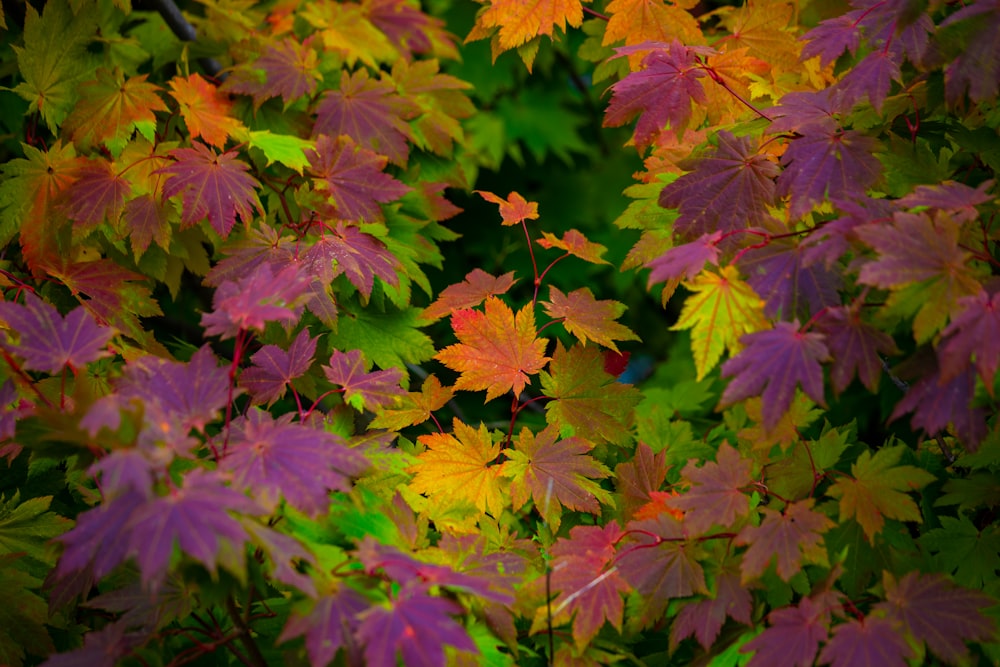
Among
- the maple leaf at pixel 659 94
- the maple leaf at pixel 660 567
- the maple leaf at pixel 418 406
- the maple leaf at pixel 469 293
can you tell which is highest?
the maple leaf at pixel 659 94

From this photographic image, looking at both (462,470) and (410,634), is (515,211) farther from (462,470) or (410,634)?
(410,634)

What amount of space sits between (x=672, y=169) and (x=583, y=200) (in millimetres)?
2020

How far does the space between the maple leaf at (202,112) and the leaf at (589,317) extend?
3.34 ft

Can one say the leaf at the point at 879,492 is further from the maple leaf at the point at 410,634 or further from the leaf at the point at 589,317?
the maple leaf at the point at 410,634

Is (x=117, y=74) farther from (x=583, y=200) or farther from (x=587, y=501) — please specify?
(x=583, y=200)

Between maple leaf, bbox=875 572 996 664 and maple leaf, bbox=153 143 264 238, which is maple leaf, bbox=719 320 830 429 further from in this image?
maple leaf, bbox=153 143 264 238

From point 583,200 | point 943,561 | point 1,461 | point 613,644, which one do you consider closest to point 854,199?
point 943,561

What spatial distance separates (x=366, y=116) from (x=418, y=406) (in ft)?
3.02

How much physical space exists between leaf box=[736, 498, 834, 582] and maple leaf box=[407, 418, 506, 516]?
574mm

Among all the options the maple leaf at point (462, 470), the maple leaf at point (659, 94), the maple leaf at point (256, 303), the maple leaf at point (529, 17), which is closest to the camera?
the maple leaf at point (256, 303)

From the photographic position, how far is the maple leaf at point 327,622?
121cm

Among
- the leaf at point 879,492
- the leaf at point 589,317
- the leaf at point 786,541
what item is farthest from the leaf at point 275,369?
the leaf at point 879,492

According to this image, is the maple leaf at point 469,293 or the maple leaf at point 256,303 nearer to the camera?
the maple leaf at point 256,303

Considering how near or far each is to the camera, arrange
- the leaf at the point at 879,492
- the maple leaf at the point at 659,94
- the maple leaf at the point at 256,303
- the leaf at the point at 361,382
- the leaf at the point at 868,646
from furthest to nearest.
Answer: the maple leaf at the point at 659,94, the leaf at the point at 361,382, the leaf at the point at 879,492, the maple leaf at the point at 256,303, the leaf at the point at 868,646
